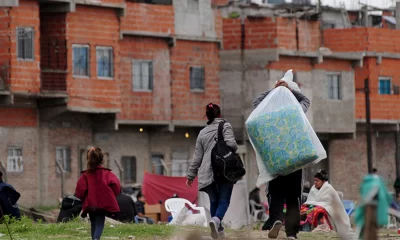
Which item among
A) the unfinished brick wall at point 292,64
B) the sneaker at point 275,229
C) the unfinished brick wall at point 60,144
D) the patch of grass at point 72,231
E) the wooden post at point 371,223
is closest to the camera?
the wooden post at point 371,223

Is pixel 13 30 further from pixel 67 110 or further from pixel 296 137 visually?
pixel 296 137

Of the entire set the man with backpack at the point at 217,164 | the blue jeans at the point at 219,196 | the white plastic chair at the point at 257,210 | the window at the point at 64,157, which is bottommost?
the white plastic chair at the point at 257,210

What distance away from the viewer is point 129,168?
159 ft

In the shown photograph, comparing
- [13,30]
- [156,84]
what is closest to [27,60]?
[13,30]

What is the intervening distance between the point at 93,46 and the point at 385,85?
1765cm

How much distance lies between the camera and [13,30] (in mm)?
42625

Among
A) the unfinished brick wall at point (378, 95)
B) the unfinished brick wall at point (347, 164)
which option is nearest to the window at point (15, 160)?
the unfinished brick wall at point (347, 164)

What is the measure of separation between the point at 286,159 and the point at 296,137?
36cm

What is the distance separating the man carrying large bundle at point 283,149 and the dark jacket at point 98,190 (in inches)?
73.2

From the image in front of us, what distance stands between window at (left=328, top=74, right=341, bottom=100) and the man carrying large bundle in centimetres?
3895

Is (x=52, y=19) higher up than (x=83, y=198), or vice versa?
(x=52, y=19)

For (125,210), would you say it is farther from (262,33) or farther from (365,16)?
(365,16)

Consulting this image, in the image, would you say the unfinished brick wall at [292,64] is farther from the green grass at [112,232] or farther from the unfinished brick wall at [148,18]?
the green grass at [112,232]

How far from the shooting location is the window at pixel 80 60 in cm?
4503
